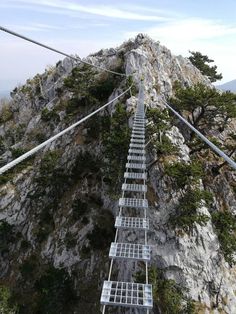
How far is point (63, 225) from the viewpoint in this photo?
1099 inches

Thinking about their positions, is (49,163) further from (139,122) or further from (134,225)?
(134,225)

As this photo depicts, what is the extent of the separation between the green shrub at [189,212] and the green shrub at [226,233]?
79.9 inches

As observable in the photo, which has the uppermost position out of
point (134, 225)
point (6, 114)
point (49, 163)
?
point (6, 114)

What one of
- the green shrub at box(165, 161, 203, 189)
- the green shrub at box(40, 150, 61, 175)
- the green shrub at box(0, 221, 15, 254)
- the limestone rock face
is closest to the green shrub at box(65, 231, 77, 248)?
the limestone rock face

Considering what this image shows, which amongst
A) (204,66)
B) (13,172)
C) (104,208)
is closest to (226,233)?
(104,208)

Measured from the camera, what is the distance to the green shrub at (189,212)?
2027cm

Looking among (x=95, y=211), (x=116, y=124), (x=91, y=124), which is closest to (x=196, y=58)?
(x=91, y=124)

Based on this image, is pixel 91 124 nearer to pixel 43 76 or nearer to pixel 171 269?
pixel 171 269

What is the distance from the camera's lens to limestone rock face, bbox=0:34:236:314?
19.6m

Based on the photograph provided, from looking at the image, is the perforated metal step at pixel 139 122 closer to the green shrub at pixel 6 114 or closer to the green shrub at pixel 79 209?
the green shrub at pixel 79 209

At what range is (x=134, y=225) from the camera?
55.5 feet

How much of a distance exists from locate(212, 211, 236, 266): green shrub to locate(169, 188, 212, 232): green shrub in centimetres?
203

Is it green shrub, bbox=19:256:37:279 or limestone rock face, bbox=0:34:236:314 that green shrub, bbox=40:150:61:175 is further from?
green shrub, bbox=19:256:37:279

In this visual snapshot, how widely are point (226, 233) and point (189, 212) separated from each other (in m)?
3.68
